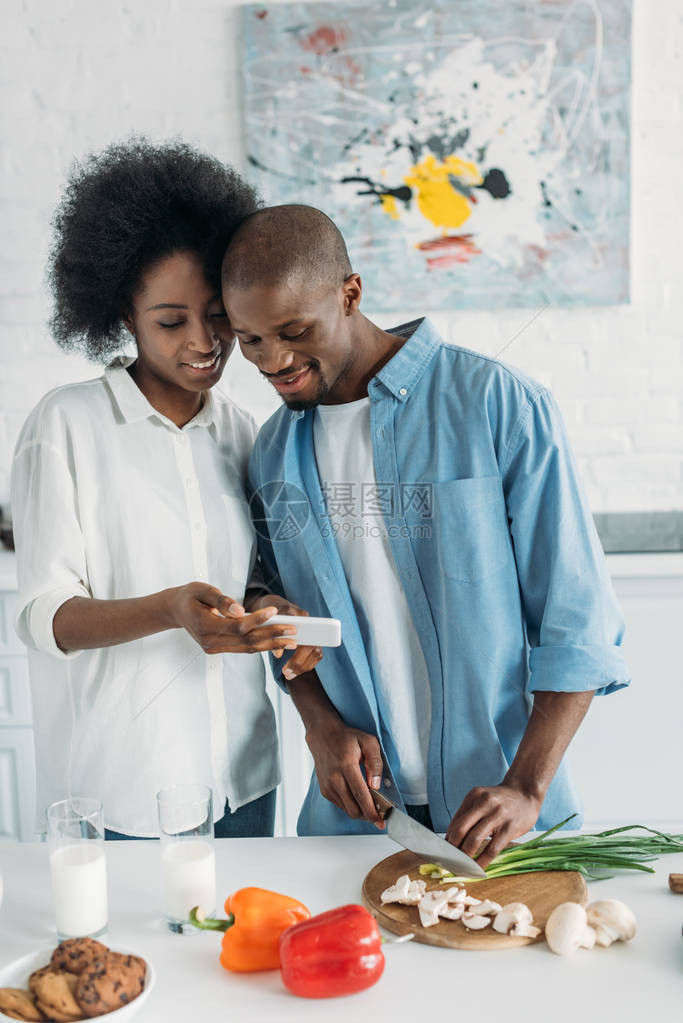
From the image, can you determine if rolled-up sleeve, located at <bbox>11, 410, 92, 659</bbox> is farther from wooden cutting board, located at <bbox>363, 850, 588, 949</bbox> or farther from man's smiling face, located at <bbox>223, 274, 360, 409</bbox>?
wooden cutting board, located at <bbox>363, 850, 588, 949</bbox>

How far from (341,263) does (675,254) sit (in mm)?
1440

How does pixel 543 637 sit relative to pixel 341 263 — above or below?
below

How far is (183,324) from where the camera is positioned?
3.76 feet

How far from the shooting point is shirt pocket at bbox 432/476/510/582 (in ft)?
3.58

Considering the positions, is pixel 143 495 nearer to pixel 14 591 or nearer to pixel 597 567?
pixel 597 567

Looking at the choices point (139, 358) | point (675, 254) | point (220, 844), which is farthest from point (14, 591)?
point (675, 254)

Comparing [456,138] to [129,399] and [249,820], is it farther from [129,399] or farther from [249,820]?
[249,820]

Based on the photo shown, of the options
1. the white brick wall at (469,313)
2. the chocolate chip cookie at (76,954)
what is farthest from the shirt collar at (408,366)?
the white brick wall at (469,313)

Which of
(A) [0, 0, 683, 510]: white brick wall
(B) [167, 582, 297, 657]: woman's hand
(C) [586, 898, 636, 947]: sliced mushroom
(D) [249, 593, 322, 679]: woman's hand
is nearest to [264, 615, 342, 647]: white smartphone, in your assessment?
(B) [167, 582, 297, 657]: woman's hand

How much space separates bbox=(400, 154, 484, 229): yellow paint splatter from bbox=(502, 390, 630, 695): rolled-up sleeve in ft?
4.14

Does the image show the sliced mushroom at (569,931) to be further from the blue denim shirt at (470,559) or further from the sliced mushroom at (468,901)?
the blue denim shirt at (470,559)

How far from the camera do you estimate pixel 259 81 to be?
7.35ft

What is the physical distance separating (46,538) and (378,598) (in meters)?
0.39

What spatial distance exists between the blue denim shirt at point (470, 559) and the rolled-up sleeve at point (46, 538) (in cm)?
25
